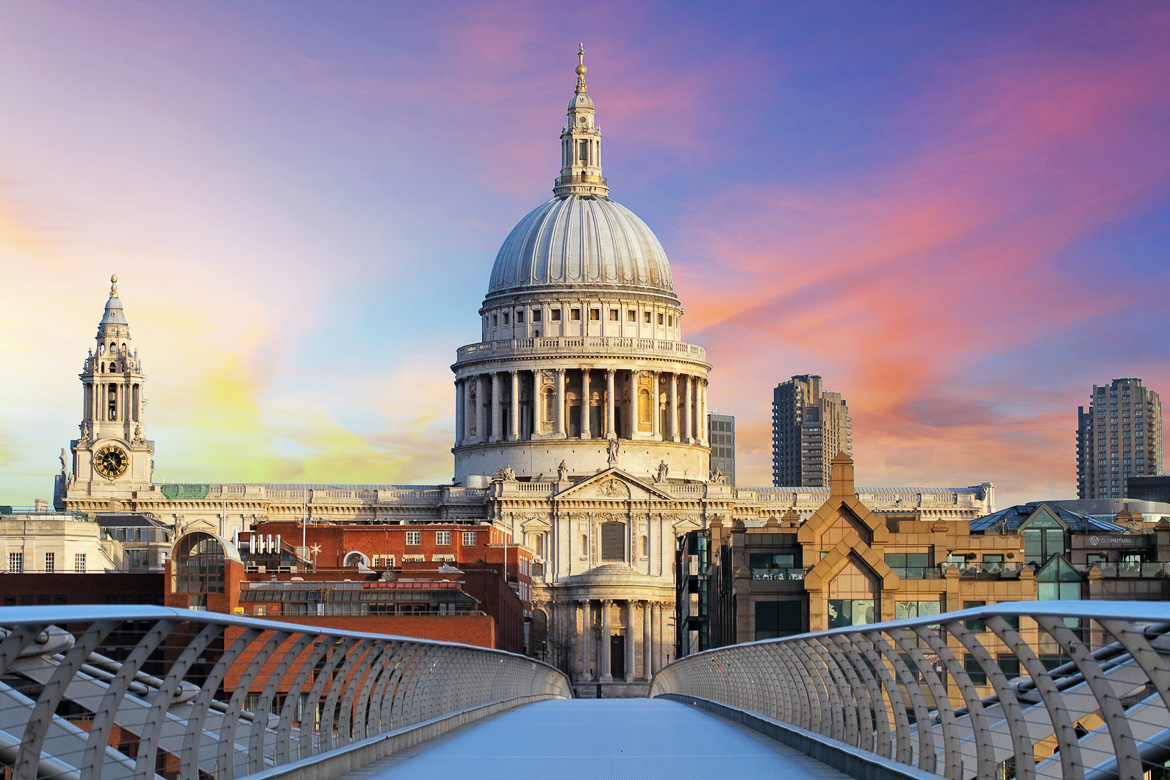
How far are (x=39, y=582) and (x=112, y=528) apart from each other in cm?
5344

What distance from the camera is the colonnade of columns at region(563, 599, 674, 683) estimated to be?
144 meters

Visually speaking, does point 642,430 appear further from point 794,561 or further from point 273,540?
point 794,561

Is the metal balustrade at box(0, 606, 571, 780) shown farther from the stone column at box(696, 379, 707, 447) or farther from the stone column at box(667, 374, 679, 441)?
the stone column at box(696, 379, 707, 447)

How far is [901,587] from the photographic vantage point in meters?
66.3

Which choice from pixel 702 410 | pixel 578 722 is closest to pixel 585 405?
pixel 702 410

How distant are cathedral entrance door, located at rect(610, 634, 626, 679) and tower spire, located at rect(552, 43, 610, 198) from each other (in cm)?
5885

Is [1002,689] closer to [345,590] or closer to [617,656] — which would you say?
[345,590]

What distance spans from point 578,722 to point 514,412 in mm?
141486

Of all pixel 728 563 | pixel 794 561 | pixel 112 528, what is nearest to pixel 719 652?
pixel 794 561

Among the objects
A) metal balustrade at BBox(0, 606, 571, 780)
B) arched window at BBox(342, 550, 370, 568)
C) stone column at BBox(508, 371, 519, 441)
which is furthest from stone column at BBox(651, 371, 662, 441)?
metal balustrade at BBox(0, 606, 571, 780)

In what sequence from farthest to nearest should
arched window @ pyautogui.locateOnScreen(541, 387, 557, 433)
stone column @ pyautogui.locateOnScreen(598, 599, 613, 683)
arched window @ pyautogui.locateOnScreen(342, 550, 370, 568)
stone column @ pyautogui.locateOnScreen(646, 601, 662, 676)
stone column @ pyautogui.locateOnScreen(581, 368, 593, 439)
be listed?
1. arched window @ pyautogui.locateOnScreen(541, 387, 557, 433)
2. stone column @ pyautogui.locateOnScreen(581, 368, 593, 439)
3. stone column @ pyautogui.locateOnScreen(646, 601, 662, 676)
4. stone column @ pyautogui.locateOnScreen(598, 599, 613, 683)
5. arched window @ pyautogui.locateOnScreen(342, 550, 370, 568)

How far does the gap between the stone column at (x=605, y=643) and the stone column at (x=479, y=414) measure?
35.7m

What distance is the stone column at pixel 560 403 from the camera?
565 feet

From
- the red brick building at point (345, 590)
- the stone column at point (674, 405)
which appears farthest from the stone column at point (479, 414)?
the red brick building at point (345, 590)
